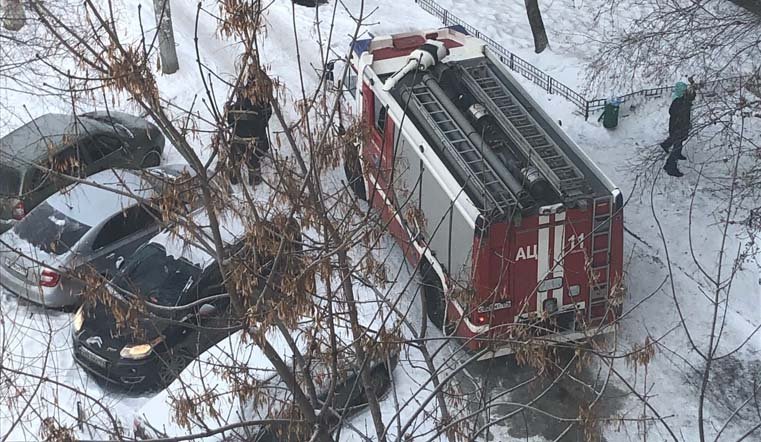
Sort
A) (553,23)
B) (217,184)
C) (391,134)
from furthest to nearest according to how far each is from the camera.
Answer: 1. (553,23)
2. (391,134)
3. (217,184)

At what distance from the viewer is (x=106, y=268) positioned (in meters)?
12.3

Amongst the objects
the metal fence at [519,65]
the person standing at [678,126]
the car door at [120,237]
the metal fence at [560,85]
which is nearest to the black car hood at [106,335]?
the car door at [120,237]

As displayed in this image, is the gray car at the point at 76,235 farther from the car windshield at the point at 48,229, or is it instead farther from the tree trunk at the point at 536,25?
the tree trunk at the point at 536,25

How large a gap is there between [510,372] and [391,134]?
3349 mm

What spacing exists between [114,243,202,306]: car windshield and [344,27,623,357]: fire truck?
2.73 m

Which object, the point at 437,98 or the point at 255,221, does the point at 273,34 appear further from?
the point at 255,221

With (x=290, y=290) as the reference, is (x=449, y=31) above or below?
below

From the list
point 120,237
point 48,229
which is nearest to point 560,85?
point 120,237

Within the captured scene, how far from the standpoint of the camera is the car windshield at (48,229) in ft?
40.9

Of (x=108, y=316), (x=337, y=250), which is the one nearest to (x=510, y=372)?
(x=108, y=316)

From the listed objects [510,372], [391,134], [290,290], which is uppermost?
[290,290]

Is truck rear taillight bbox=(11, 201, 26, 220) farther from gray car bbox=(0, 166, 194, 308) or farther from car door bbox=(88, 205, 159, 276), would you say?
car door bbox=(88, 205, 159, 276)

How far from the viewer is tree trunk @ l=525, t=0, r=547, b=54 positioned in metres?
17.7

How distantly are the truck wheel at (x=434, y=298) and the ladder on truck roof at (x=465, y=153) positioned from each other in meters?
1.38
